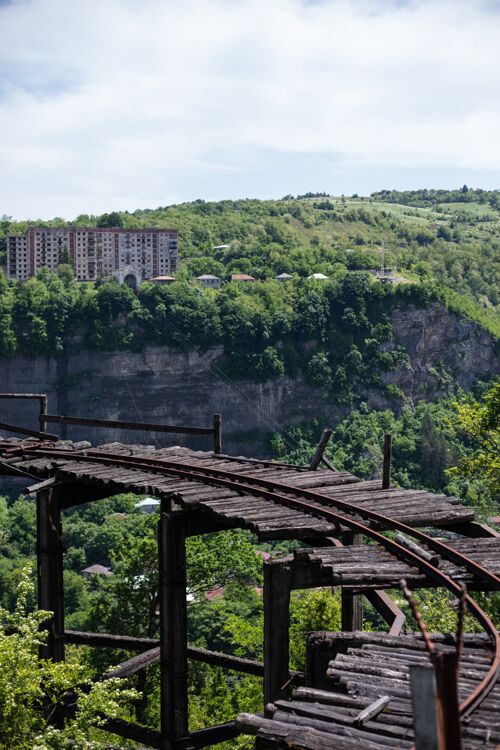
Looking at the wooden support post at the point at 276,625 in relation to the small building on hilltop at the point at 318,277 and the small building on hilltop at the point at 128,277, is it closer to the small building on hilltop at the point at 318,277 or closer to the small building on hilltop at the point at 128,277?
the small building on hilltop at the point at 128,277

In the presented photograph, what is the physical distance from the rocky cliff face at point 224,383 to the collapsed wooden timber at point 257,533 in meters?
76.5

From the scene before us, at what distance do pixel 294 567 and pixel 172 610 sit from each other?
2878 mm

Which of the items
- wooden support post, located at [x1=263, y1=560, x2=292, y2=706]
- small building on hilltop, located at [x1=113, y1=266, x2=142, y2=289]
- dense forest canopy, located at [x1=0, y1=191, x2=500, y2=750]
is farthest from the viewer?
small building on hilltop, located at [x1=113, y1=266, x2=142, y2=289]

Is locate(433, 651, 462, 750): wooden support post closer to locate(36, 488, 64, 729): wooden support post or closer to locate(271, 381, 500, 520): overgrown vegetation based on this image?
locate(36, 488, 64, 729): wooden support post

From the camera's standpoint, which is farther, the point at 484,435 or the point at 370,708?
the point at 484,435

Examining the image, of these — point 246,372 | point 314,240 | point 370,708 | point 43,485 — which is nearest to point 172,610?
point 43,485

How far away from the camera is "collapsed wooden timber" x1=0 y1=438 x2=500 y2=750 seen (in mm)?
9156

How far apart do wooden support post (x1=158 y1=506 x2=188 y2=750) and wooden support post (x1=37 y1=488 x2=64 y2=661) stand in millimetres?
2118

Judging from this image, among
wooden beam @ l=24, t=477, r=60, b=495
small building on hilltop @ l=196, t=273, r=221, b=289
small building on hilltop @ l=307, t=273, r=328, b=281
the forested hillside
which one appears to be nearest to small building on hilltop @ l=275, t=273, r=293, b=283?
the forested hillside

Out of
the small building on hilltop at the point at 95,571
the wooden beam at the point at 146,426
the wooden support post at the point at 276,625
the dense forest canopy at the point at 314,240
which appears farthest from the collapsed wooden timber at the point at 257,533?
the dense forest canopy at the point at 314,240

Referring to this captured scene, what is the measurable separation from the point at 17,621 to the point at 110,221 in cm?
12579

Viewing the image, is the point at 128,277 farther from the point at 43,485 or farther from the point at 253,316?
the point at 43,485

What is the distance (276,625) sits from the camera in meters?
9.05

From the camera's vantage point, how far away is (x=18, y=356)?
9612 cm
